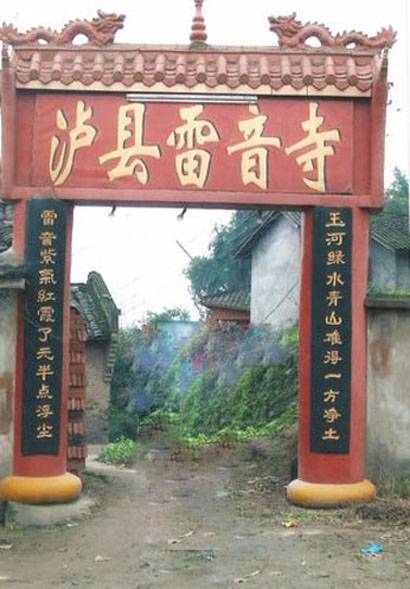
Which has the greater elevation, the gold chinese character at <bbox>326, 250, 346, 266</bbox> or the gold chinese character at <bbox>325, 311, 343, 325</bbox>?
the gold chinese character at <bbox>326, 250, 346, 266</bbox>

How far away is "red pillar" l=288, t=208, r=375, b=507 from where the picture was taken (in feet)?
26.9

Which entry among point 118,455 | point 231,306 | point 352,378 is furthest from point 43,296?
point 231,306

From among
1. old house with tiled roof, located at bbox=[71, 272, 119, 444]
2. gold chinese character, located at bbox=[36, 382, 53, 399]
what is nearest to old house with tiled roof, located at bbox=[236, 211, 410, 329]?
old house with tiled roof, located at bbox=[71, 272, 119, 444]

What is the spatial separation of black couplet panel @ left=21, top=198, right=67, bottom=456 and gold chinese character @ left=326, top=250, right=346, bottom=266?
265 centimetres

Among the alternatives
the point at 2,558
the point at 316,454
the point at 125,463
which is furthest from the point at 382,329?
the point at 125,463

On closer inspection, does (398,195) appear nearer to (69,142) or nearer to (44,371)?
(69,142)

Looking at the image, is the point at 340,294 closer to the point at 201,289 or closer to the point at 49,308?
the point at 49,308

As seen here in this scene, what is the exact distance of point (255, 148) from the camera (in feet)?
27.9

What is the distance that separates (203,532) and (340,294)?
106 inches

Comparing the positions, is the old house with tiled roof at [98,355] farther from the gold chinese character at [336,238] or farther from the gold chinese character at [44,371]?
the gold chinese character at [336,238]

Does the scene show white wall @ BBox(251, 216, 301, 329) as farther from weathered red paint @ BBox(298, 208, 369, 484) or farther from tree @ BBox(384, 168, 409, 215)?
weathered red paint @ BBox(298, 208, 369, 484)

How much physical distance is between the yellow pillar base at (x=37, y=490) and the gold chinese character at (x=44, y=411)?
1.94 ft

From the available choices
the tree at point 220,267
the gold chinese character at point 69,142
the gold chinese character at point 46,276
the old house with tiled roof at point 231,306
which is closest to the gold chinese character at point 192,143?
the gold chinese character at point 69,142

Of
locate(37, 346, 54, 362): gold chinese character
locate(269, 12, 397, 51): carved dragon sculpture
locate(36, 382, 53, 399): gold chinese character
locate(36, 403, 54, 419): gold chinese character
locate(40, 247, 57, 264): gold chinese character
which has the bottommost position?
locate(36, 403, 54, 419): gold chinese character
